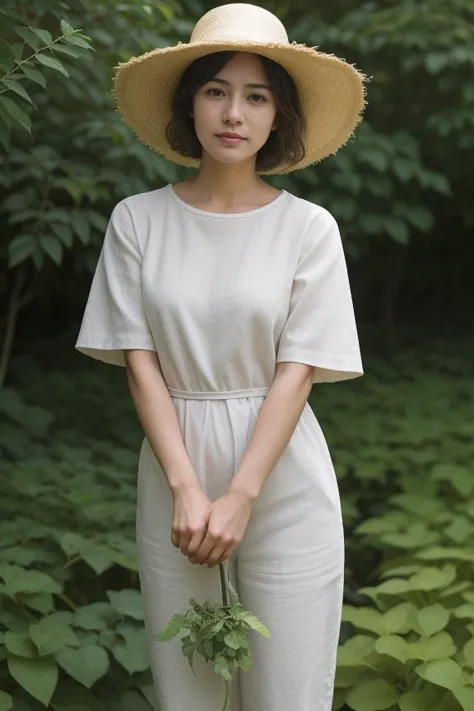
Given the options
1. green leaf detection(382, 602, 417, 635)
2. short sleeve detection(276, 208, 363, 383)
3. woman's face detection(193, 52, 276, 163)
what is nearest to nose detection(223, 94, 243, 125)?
woman's face detection(193, 52, 276, 163)

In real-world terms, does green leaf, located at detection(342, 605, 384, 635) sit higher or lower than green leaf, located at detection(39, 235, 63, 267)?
lower

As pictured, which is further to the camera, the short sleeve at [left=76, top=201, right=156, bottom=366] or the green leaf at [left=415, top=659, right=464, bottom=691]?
the green leaf at [left=415, top=659, right=464, bottom=691]

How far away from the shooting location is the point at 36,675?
2348 millimetres

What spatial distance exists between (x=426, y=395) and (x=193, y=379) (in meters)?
3.58

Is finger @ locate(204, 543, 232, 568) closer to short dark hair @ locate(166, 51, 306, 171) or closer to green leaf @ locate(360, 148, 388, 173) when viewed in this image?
short dark hair @ locate(166, 51, 306, 171)

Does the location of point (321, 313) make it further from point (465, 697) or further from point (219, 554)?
point (465, 697)

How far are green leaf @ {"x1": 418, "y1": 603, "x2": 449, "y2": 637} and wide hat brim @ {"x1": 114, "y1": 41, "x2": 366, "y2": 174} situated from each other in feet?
4.26

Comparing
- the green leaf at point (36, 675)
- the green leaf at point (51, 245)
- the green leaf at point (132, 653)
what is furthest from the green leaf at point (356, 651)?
the green leaf at point (51, 245)

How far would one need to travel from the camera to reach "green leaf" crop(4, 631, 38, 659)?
2375mm

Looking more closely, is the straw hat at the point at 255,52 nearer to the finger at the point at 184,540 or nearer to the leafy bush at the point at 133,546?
the finger at the point at 184,540

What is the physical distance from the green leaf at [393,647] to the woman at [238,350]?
72 centimetres

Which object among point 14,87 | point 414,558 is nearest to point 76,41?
point 14,87

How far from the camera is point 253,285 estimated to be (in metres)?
1.69

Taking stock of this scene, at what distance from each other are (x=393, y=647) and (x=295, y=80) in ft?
4.73
